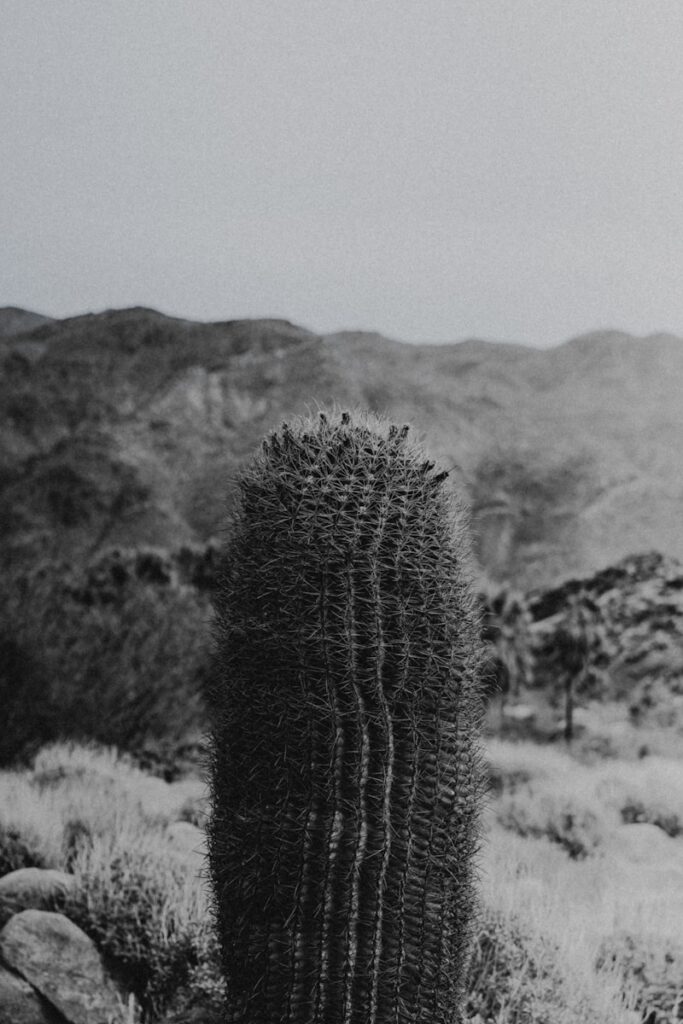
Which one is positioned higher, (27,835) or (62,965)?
(27,835)

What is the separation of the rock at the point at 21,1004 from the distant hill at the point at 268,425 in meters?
21.0

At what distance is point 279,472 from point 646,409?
41445 mm

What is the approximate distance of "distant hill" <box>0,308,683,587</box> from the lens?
31.0 meters

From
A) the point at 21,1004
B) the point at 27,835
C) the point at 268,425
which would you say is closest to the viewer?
the point at 21,1004

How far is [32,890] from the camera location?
5266 millimetres

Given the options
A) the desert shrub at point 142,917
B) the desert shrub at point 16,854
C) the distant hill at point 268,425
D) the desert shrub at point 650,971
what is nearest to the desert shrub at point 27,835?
the desert shrub at point 16,854

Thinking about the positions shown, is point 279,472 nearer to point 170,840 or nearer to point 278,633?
point 278,633

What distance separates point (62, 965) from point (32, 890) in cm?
65

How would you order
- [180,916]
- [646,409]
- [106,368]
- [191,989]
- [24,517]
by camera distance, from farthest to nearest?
[646,409]
[106,368]
[24,517]
[180,916]
[191,989]

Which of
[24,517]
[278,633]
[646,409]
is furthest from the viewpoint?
[646,409]

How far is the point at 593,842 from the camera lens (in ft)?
25.9

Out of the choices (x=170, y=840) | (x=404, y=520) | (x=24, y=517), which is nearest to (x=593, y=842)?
(x=170, y=840)

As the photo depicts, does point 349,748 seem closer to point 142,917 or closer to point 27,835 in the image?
point 142,917

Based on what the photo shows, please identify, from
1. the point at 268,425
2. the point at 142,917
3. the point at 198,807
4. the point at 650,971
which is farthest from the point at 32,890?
the point at 268,425
